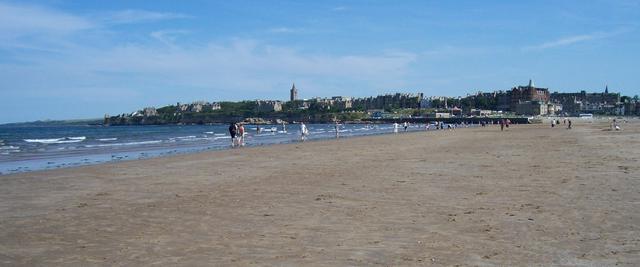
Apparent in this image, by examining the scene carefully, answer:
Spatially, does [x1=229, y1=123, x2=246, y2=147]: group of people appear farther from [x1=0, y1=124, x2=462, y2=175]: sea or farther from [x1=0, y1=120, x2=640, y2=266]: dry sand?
[x1=0, y1=120, x2=640, y2=266]: dry sand

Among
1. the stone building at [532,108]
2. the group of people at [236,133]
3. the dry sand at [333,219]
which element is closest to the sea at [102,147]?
the group of people at [236,133]

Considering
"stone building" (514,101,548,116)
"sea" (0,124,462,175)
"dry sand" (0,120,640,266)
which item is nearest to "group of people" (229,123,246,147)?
"sea" (0,124,462,175)

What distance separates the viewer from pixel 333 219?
8258mm

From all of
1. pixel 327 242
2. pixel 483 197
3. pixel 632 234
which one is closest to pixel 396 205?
pixel 483 197

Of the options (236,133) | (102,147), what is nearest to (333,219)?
(236,133)

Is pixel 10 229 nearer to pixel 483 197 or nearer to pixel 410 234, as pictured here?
pixel 410 234

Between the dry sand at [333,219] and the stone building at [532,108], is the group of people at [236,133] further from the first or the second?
the stone building at [532,108]

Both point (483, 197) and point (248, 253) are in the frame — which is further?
point (483, 197)

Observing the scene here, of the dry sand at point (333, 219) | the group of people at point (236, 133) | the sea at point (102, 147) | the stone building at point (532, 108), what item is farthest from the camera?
the stone building at point (532, 108)

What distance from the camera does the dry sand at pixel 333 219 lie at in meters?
6.08

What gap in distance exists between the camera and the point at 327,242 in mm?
6719

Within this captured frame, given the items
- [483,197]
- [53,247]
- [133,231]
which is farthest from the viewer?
[483,197]

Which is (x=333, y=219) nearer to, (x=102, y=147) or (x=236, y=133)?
(x=236, y=133)

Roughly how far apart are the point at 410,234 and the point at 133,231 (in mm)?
3450
